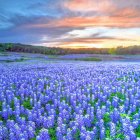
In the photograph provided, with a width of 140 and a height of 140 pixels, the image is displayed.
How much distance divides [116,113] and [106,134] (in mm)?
1249

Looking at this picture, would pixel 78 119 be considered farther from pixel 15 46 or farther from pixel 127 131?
pixel 15 46

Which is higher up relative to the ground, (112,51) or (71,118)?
(112,51)

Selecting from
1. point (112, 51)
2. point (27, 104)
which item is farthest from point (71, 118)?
point (112, 51)

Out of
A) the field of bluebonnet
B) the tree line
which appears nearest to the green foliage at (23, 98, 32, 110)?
the field of bluebonnet

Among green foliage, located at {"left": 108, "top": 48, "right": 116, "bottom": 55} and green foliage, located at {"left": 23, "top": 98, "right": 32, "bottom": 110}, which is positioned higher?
green foliage, located at {"left": 108, "top": 48, "right": 116, "bottom": 55}

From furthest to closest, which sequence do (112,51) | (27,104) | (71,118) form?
(112,51)
(27,104)
(71,118)

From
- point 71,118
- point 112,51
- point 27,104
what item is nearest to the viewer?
point 71,118

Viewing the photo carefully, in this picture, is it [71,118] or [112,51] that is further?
[112,51]

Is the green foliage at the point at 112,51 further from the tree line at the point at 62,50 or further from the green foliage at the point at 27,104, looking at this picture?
the green foliage at the point at 27,104

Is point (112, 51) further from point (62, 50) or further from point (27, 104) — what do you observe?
point (27, 104)

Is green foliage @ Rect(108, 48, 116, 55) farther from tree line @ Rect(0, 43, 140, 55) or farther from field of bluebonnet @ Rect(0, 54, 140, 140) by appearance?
field of bluebonnet @ Rect(0, 54, 140, 140)

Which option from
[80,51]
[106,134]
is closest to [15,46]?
[80,51]

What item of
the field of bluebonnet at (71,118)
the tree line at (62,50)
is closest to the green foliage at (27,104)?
the field of bluebonnet at (71,118)

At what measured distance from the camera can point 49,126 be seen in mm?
8531
